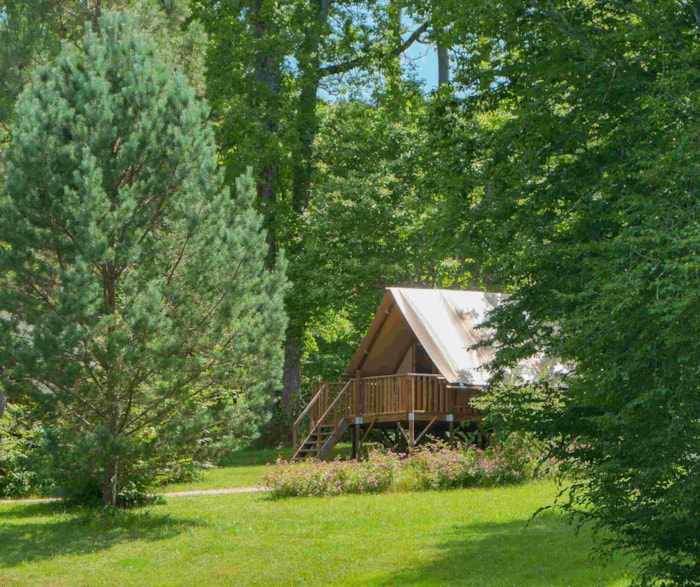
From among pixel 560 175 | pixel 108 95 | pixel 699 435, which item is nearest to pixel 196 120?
pixel 108 95

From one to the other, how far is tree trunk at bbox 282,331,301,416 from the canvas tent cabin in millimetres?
4535

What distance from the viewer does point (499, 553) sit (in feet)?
40.7

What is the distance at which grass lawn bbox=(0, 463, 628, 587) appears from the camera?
1150 cm

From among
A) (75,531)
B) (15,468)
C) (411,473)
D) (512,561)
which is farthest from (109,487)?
(512,561)

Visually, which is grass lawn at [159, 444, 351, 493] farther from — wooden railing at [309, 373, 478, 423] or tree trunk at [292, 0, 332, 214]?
tree trunk at [292, 0, 332, 214]

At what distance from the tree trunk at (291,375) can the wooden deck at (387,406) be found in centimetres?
498

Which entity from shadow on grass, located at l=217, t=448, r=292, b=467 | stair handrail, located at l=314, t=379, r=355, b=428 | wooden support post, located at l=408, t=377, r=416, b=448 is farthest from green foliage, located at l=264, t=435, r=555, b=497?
shadow on grass, located at l=217, t=448, r=292, b=467

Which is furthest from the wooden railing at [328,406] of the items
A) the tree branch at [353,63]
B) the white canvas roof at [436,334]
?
the tree branch at [353,63]

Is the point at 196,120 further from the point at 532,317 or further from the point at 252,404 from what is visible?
the point at 532,317

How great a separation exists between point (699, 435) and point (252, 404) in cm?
878

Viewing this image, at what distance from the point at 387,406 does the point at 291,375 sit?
312 inches

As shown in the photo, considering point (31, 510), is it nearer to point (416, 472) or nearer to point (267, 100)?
point (416, 472)

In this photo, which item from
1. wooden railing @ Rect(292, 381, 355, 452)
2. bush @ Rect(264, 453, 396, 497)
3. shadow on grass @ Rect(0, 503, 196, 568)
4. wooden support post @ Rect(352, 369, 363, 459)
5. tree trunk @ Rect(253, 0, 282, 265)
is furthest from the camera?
tree trunk @ Rect(253, 0, 282, 265)

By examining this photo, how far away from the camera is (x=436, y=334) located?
2328cm
